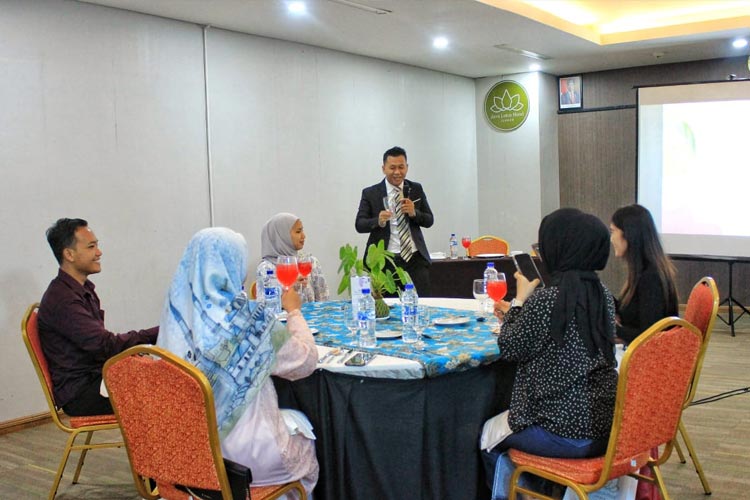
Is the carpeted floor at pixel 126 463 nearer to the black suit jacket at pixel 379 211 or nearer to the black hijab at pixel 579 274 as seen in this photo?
the black hijab at pixel 579 274

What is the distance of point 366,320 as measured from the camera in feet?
9.09

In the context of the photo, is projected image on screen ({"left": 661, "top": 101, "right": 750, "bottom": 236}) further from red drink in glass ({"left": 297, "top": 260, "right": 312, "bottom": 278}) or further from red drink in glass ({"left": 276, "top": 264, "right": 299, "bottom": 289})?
red drink in glass ({"left": 276, "top": 264, "right": 299, "bottom": 289})

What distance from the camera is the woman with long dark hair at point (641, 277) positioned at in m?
3.11

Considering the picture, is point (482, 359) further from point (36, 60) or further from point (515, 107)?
point (515, 107)

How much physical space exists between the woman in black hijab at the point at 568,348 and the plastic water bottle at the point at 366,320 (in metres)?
0.52

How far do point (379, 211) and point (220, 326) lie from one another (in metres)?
2.89

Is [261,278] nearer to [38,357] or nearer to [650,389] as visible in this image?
[38,357]

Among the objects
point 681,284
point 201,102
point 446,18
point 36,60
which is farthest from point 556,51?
point 36,60

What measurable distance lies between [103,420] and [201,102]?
297 centimetres

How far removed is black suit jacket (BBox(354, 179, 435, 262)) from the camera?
16.4 feet

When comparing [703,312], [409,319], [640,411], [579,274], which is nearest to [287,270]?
[409,319]

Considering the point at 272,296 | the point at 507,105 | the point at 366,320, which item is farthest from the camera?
the point at 507,105

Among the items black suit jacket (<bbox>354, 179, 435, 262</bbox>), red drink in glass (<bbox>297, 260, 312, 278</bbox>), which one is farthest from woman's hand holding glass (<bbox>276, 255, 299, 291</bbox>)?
black suit jacket (<bbox>354, 179, 435, 262</bbox>)

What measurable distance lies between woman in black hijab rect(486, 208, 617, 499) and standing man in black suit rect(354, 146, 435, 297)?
2.56m
